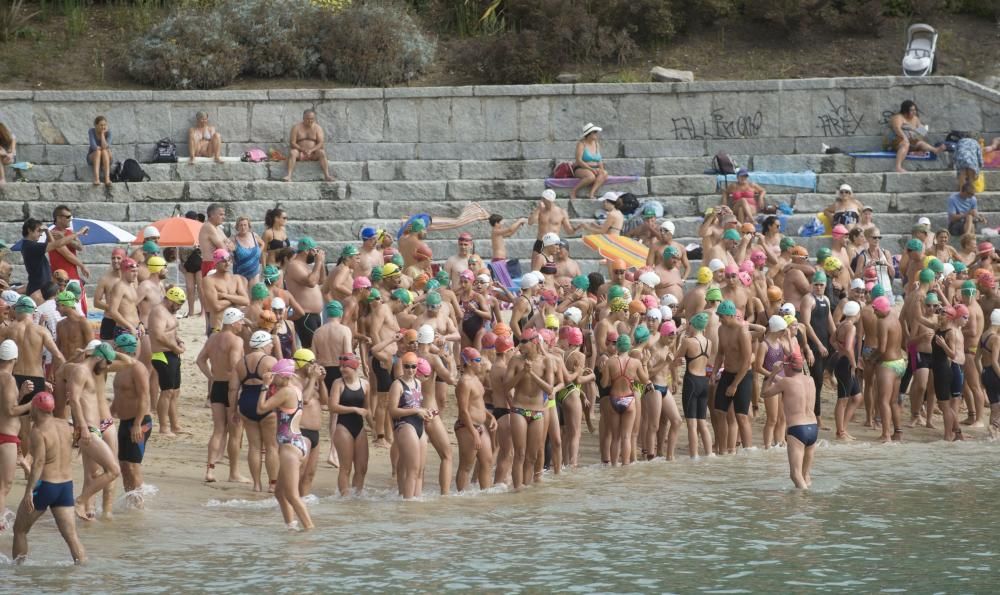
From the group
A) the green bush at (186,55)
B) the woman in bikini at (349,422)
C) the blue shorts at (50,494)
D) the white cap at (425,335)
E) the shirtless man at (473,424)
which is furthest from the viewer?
the green bush at (186,55)

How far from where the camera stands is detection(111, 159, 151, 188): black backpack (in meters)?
20.7

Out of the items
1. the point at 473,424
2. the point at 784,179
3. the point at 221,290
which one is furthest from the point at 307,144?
the point at 473,424

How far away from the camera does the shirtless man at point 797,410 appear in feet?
40.9

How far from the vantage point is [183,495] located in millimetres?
12336

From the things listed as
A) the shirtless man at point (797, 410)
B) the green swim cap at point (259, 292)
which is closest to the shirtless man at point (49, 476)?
the green swim cap at point (259, 292)

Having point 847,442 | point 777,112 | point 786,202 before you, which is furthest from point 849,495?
point 777,112

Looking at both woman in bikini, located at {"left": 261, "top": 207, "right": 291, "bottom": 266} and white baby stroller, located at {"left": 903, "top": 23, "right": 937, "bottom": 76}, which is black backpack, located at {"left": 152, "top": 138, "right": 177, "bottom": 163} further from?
white baby stroller, located at {"left": 903, "top": 23, "right": 937, "bottom": 76}

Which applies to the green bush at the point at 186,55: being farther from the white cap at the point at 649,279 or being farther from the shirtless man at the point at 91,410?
the shirtless man at the point at 91,410

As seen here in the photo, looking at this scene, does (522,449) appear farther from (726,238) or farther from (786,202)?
(786,202)

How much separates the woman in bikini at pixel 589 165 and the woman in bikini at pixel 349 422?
9.13m

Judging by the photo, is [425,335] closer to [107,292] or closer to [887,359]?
[107,292]

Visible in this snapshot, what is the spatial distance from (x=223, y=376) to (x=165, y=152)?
9660mm

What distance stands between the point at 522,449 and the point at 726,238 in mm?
4782

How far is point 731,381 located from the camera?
14.2 m
